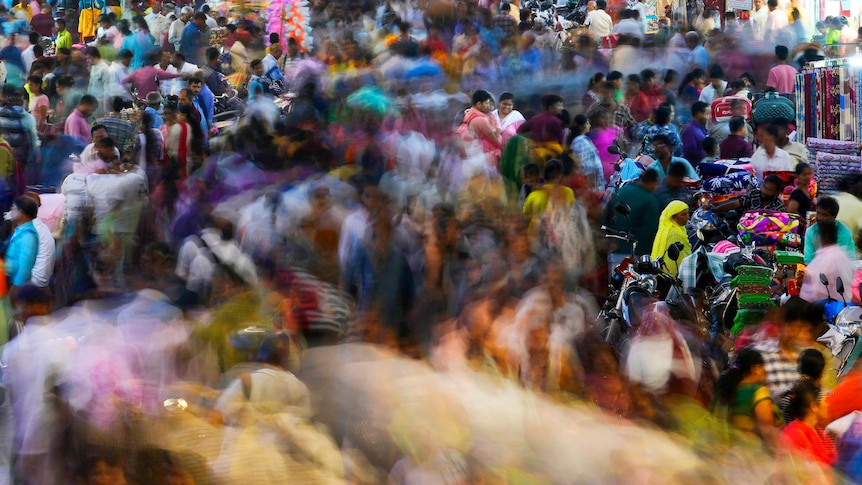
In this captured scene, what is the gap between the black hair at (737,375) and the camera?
23.6 ft

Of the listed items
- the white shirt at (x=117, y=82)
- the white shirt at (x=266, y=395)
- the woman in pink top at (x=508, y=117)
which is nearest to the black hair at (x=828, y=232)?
the white shirt at (x=266, y=395)

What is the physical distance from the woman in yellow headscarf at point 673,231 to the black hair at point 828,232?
147 centimetres

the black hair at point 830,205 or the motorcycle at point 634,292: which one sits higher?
the black hair at point 830,205

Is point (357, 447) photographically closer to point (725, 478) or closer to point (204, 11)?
point (725, 478)

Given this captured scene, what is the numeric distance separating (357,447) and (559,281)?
230 centimetres

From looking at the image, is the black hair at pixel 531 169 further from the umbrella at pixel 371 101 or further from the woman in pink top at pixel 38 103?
the woman in pink top at pixel 38 103

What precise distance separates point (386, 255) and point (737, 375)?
3.01 metres

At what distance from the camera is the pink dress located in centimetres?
1433

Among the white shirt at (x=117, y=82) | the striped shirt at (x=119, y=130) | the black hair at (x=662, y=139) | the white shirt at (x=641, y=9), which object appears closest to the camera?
the black hair at (x=662, y=139)

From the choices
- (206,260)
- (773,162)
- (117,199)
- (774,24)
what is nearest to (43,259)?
(117,199)

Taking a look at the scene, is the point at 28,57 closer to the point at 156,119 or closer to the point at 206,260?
the point at 156,119

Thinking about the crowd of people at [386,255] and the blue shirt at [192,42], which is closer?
the crowd of people at [386,255]

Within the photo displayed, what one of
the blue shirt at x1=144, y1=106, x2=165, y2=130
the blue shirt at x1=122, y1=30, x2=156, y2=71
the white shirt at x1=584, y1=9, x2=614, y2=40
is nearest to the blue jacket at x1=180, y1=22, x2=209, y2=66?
the blue shirt at x1=122, y1=30, x2=156, y2=71

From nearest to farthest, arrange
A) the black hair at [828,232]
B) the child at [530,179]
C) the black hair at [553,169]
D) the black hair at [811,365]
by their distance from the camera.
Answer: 1. the black hair at [811,365]
2. the black hair at [828,232]
3. the black hair at [553,169]
4. the child at [530,179]
